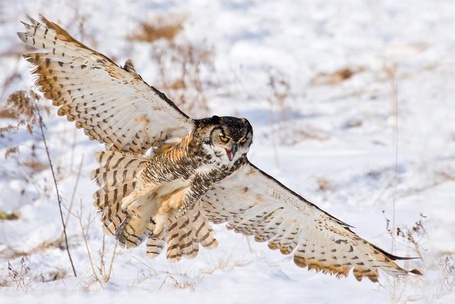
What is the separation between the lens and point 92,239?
258 inches

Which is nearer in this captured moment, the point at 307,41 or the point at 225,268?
the point at 225,268

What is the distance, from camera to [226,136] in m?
4.75

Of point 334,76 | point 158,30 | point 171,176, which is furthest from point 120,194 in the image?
point 158,30

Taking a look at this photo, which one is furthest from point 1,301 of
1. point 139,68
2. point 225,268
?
point 139,68

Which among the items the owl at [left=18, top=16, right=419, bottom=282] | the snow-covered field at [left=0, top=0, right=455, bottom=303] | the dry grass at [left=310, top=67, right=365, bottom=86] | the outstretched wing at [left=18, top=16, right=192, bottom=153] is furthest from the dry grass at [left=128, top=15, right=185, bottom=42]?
the outstretched wing at [left=18, top=16, right=192, bottom=153]

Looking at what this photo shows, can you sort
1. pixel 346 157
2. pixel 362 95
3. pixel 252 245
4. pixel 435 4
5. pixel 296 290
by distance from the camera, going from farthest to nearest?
pixel 435 4 < pixel 362 95 < pixel 346 157 < pixel 252 245 < pixel 296 290

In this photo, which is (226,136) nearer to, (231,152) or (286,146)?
(231,152)

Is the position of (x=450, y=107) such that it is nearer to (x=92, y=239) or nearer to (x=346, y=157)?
(x=346, y=157)

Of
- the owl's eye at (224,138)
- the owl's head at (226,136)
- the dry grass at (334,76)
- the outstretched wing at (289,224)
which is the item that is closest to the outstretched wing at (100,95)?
the owl's head at (226,136)

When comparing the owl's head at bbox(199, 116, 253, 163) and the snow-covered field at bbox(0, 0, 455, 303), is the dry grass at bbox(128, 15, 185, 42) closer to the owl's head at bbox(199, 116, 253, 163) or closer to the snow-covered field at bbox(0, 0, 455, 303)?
the snow-covered field at bbox(0, 0, 455, 303)

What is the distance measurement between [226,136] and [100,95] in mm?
893

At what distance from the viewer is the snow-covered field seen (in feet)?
17.5

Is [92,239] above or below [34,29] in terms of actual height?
below

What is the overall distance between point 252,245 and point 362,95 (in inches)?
213
